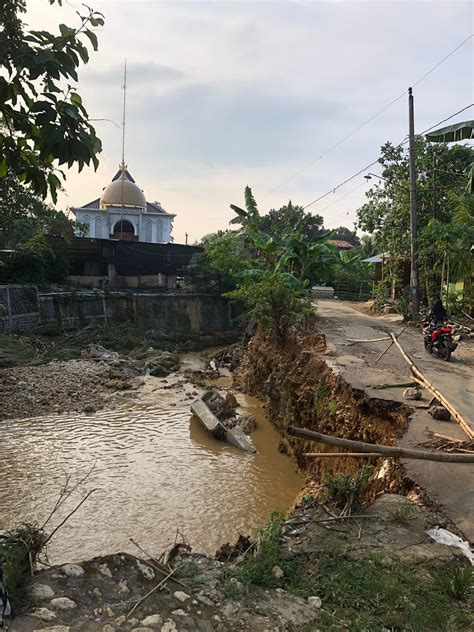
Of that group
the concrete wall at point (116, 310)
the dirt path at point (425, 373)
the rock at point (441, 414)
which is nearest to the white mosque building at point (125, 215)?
the concrete wall at point (116, 310)

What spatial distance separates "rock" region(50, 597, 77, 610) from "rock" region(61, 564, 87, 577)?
257 mm

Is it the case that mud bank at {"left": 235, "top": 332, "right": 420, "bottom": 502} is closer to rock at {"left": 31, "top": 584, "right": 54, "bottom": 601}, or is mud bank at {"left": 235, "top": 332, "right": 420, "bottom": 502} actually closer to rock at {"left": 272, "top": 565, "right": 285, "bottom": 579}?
rock at {"left": 272, "top": 565, "right": 285, "bottom": 579}

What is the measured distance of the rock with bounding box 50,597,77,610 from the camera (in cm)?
307

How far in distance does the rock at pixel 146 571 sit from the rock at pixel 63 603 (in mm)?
542

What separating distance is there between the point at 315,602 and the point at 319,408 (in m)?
5.78

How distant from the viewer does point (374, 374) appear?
8906 mm

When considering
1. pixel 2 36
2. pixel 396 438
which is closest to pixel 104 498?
pixel 396 438

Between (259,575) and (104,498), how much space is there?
182 inches

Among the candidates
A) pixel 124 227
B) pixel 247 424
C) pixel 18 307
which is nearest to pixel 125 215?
pixel 124 227

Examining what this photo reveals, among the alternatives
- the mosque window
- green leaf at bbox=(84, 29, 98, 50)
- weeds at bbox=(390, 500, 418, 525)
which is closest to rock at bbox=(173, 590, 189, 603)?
weeds at bbox=(390, 500, 418, 525)

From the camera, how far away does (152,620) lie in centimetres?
301

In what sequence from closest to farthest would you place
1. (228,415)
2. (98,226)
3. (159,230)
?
(228,415) → (98,226) → (159,230)

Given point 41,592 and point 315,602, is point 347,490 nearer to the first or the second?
point 315,602

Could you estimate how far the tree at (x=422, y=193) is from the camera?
17250 millimetres
